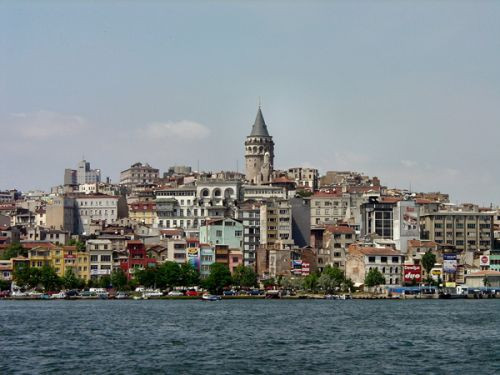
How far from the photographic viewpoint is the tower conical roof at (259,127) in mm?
166250

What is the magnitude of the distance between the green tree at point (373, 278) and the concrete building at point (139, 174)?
274ft

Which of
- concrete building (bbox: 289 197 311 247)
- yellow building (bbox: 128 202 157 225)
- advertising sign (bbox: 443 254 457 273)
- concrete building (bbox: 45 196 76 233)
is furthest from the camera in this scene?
yellow building (bbox: 128 202 157 225)

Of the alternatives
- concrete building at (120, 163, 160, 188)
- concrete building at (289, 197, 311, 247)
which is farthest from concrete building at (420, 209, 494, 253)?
concrete building at (120, 163, 160, 188)

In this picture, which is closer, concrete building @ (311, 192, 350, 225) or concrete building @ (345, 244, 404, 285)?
concrete building @ (345, 244, 404, 285)

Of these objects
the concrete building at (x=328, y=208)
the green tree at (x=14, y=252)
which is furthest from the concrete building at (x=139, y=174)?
the green tree at (x=14, y=252)

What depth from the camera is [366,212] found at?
12269cm

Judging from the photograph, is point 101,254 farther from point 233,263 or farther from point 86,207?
point 86,207

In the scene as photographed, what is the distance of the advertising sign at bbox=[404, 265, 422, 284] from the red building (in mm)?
21825

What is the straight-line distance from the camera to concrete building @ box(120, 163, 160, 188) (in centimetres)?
18875

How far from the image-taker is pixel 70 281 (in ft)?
351

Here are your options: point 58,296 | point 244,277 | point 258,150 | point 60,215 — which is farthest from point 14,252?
point 258,150

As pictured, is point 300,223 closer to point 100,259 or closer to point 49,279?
point 100,259

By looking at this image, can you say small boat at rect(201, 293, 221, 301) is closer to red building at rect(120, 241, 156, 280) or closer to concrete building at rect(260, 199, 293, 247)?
red building at rect(120, 241, 156, 280)

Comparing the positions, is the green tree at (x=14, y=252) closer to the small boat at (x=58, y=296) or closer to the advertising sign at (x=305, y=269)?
the small boat at (x=58, y=296)
